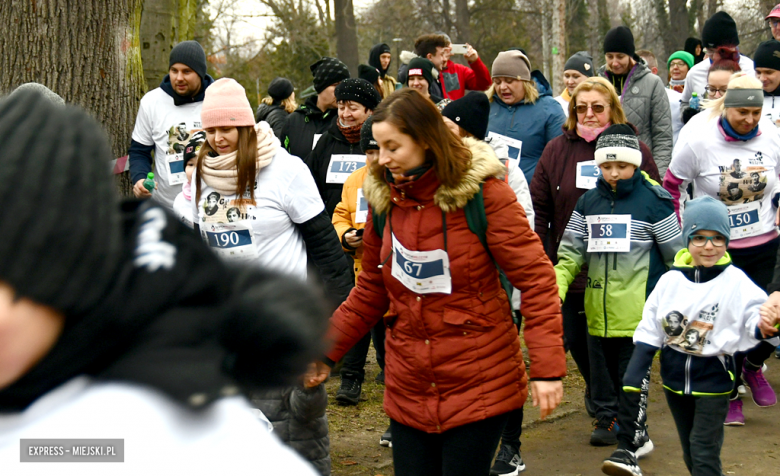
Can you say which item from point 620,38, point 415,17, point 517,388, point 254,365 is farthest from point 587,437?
point 415,17

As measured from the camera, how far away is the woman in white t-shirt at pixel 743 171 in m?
6.19

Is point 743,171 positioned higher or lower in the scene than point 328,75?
lower

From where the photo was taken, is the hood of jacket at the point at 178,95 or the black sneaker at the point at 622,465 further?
the hood of jacket at the point at 178,95

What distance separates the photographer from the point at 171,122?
6277 mm

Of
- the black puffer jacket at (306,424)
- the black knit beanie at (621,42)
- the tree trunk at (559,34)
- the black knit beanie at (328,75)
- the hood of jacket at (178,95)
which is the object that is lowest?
the black puffer jacket at (306,424)

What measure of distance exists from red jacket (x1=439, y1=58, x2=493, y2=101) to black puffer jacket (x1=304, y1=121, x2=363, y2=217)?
346 cm

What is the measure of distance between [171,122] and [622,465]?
358 centimetres

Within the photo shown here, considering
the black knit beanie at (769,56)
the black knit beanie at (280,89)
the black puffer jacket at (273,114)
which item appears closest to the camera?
the black knit beanie at (769,56)

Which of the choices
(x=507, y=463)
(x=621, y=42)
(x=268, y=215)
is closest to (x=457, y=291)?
(x=268, y=215)

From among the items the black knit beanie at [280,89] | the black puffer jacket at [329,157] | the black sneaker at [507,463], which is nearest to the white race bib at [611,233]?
the black sneaker at [507,463]

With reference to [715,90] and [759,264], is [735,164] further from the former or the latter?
[715,90]

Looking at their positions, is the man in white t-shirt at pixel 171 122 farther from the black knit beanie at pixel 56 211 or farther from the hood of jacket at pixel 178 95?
the black knit beanie at pixel 56 211

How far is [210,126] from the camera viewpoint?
461 centimetres

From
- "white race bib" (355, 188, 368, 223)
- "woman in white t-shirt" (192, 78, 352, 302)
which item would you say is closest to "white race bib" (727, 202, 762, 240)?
"white race bib" (355, 188, 368, 223)
